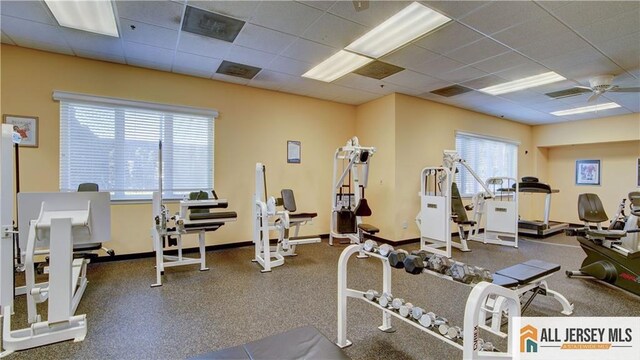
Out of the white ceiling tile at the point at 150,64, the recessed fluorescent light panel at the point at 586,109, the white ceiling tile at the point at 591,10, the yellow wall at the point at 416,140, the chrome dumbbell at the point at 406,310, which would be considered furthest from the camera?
the recessed fluorescent light panel at the point at 586,109

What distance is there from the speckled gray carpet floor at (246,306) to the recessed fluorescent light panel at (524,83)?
9.30 feet

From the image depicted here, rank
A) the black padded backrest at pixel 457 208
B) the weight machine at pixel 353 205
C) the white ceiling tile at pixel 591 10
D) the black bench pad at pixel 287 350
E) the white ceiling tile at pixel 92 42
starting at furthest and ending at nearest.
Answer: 1. the black padded backrest at pixel 457 208
2. the weight machine at pixel 353 205
3. the white ceiling tile at pixel 92 42
4. the white ceiling tile at pixel 591 10
5. the black bench pad at pixel 287 350

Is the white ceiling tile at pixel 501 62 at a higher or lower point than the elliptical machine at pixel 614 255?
higher

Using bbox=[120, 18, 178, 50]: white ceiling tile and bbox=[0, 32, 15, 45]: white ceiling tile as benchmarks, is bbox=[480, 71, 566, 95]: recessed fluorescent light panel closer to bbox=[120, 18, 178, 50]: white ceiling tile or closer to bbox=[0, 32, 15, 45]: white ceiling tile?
bbox=[120, 18, 178, 50]: white ceiling tile

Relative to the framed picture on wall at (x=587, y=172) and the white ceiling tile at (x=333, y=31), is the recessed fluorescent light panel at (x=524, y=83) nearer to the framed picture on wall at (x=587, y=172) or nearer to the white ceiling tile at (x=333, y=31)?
the white ceiling tile at (x=333, y=31)

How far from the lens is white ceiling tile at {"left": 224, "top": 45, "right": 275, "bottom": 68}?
12.1 feet

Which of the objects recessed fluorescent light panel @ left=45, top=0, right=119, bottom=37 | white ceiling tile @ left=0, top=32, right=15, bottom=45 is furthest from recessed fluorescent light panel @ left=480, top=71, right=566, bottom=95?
white ceiling tile @ left=0, top=32, right=15, bottom=45

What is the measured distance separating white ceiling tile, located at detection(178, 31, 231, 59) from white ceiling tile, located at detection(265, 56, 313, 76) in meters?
0.67

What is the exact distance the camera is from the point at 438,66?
13.5 ft

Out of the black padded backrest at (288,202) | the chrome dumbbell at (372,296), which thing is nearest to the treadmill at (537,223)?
the black padded backrest at (288,202)

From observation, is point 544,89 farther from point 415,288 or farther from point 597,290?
point 415,288

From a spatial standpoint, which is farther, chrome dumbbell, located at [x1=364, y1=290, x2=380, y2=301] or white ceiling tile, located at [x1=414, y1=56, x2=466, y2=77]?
white ceiling tile, located at [x1=414, y1=56, x2=466, y2=77]

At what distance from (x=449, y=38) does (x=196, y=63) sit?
3.31 m

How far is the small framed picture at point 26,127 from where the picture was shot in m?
3.62
